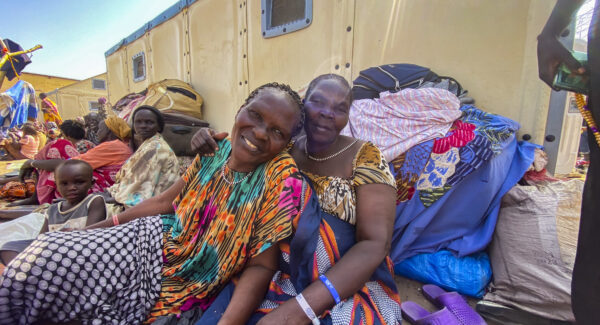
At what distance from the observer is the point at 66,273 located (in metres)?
0.96

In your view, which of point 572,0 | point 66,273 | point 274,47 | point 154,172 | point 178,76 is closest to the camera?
point 572,0

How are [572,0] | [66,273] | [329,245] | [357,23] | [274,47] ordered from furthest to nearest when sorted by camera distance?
1. [274,47]
2. [357,23]
3. [329,245]
4. [66,273]
5. [572,0]

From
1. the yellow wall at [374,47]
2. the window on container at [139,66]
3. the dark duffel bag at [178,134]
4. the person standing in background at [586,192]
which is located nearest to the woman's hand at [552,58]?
the person standing in background at [586,192]

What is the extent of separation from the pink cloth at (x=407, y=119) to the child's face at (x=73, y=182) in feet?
7.11

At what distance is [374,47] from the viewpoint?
2609 millimetres

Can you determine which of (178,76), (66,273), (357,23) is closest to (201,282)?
(66,273)

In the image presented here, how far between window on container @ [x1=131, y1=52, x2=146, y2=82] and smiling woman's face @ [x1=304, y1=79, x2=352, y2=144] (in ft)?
20.2

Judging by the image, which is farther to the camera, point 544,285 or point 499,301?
point 499,301

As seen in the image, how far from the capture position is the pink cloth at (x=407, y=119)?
184 cm

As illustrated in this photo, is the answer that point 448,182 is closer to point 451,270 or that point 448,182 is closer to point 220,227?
point 451,270

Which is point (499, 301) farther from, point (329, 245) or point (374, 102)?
point (374, 102)

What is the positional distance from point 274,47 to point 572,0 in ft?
10.1

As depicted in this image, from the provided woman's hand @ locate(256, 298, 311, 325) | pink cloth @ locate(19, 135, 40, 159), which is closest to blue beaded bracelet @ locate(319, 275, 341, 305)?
woman's hand @ locate(256, 298, 311, 325)

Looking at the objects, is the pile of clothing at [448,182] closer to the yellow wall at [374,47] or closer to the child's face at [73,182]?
the yellow wall at [374,47]
